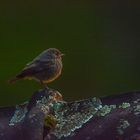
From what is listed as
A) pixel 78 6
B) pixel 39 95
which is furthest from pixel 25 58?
pixel 39 95

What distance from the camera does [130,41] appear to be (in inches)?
367

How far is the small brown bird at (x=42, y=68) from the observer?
3461 millimetres

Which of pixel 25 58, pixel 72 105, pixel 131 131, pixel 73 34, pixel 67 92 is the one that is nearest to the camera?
pixel 131 131

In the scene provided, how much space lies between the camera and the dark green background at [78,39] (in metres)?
8.73

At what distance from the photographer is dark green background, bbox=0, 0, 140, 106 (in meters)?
8.73

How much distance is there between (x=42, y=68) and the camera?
363cm

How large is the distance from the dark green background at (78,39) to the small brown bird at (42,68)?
4.15 meters

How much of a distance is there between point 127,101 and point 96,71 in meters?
7.50

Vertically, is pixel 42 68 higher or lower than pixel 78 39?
higher

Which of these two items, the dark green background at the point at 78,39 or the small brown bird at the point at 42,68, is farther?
the dark green background at the point at 78,39

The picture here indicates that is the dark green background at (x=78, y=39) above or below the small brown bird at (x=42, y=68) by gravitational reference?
below

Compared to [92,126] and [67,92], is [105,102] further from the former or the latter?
[67,92]

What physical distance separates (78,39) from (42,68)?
242 inches

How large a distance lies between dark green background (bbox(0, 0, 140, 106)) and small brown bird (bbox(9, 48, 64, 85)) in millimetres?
4146
